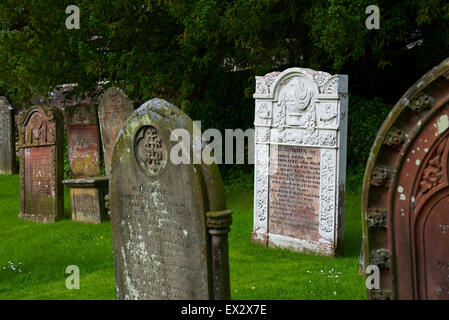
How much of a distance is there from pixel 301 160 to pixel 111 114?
3980mm

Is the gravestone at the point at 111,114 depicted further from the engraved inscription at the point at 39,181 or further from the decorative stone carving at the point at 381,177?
the decorative stone carving at the point at 381,177

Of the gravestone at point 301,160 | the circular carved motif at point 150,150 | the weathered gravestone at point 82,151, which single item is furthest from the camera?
the weathered gravestone at point 82,151

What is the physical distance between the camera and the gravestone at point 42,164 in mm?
9539

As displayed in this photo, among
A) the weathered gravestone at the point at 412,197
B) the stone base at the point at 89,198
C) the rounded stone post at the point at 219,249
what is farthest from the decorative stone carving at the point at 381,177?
the stone base at the point at 89,198

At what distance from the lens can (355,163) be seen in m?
11.7

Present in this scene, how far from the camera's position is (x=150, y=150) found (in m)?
4.44

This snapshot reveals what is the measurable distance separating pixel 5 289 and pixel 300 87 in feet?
14.7

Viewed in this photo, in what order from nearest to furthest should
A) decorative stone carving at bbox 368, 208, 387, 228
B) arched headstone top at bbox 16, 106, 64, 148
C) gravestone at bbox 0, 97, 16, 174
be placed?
decorative stone carving at bbox 368, 208, 387, 228 → arched headstone top at bbox 16, 106, 64, 148 → gravestone at bbox 0, 97, 16, 174

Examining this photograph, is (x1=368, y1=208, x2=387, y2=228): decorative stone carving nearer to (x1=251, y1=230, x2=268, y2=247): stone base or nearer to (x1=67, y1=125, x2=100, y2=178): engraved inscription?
(x1=251, y1=230, x2=268, y2=247): stone base

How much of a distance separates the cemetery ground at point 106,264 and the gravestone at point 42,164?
0.29 m

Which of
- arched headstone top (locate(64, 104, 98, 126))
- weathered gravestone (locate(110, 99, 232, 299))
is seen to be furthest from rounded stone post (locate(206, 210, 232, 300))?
arched headstone top (locate(64, 104, 98, 126))

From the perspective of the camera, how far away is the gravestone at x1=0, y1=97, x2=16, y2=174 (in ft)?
49.0

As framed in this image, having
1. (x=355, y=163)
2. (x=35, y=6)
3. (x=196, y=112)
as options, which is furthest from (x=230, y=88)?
(x=35, y=6)

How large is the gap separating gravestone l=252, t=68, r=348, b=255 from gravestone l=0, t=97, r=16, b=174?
9.45 metres
